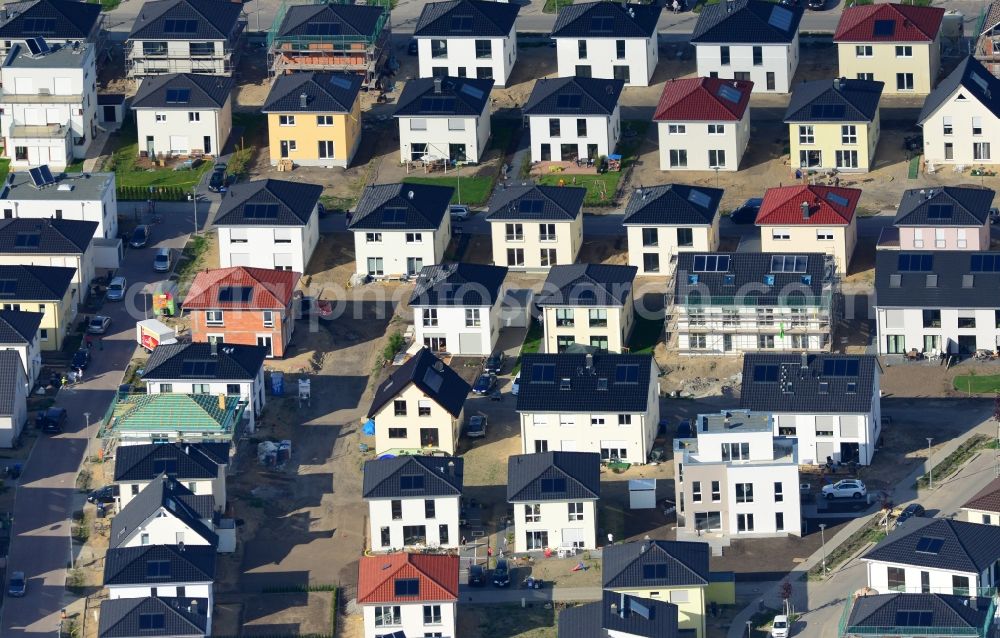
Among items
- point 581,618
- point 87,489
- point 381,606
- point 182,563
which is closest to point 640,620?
point 581,618

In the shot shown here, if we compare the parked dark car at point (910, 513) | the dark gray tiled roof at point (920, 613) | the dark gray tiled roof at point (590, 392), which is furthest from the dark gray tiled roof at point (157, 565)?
the parked dark car at point (910, 513)

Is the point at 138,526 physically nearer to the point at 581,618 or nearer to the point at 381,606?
the point at 381,606

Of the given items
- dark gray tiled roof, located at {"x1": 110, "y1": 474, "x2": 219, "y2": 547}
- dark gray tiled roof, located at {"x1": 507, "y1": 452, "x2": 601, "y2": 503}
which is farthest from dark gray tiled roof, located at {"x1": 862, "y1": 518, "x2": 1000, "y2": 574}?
dark gray tiled roof, located at {"x1": 110, "y1": 474, "x2": 219, "y2": 547}

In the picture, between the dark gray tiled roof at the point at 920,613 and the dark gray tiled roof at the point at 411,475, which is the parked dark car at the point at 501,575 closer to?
the dark gray tiled roof at the point at 411,475

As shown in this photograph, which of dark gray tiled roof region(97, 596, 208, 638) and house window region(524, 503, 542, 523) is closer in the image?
dark gray tiled roof region(97, 596, 208, 638)

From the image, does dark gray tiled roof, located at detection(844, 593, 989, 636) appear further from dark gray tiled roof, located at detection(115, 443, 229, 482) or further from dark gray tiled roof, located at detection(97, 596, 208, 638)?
dark gray tiled roof, located at detection(115, 443, 229, 482)

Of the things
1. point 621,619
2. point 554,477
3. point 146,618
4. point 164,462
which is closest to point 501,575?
point 554,477
